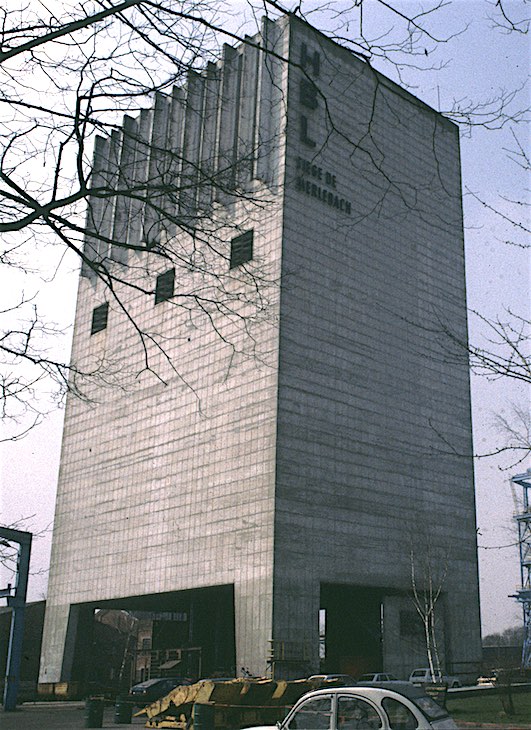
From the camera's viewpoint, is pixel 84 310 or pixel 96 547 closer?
pixel 96 547

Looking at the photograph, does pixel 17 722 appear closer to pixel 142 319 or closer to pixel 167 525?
pixel 167 525

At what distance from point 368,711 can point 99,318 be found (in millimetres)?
67442

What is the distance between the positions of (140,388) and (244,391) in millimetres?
13165

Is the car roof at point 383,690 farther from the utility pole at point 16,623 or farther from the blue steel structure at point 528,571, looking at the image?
the blue steel structure at point 528,571

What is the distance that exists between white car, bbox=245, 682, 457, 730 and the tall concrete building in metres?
39.8

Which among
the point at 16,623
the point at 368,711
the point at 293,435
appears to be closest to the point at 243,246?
the point at 293,435

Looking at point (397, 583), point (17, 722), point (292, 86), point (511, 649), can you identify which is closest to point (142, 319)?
point (292, 86)

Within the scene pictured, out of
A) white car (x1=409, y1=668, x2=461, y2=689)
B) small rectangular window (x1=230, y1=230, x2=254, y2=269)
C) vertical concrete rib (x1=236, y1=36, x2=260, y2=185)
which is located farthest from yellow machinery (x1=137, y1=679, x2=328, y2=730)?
vertical concrete rib (x1=236, y1=36, x2=260, y2=185)

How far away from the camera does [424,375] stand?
64.4 metres

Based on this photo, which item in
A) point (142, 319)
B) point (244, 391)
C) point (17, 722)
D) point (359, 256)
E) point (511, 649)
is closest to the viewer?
point (17, 722)

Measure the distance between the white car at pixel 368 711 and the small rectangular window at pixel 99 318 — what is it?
2566 inches

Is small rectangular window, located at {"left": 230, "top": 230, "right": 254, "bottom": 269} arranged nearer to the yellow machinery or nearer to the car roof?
the yellow machinery

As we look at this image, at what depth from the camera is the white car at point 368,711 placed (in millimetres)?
9883

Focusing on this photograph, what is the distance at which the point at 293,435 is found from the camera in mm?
54062
